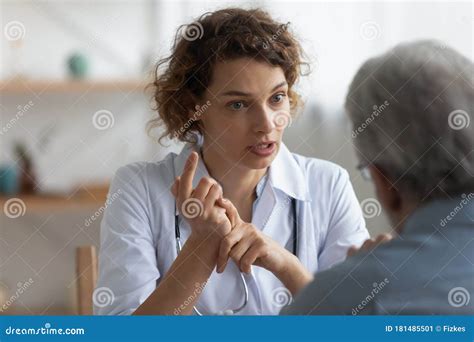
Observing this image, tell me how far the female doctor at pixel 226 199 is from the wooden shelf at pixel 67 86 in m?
1.01

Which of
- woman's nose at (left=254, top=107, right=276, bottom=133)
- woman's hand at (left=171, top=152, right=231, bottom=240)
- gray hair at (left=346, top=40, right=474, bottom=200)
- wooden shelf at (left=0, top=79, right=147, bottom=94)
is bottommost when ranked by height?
wooden shelf at (left=0, top=79, right=147, bottom=94)

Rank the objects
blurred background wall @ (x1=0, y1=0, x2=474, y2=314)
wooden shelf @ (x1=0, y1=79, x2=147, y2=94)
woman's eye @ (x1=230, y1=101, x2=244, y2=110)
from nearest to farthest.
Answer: woman's eye @ (x1=230, y1=101, x2=244, y2=110) < blurred background wall @ (x1=0, y1=0, x2=474, y2=314) < wooden shelf @ (x1=0, y1=79, x2=147, y2=94)

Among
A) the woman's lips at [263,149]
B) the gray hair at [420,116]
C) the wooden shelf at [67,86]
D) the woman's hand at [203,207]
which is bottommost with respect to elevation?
the wooden shelf at [67,86]

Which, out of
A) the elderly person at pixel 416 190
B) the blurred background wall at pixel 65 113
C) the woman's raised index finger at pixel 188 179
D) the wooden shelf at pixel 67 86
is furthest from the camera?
the wooden shelf at pixel 67 86

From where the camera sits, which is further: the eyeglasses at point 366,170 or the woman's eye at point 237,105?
the woman's eye at point 237,105

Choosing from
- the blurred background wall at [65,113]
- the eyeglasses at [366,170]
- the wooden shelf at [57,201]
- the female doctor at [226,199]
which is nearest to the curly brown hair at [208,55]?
the female doctor at [226,199]

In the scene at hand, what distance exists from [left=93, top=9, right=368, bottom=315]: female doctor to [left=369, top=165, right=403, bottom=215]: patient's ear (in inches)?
7.6

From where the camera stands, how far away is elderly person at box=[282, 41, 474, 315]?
2.35 feet

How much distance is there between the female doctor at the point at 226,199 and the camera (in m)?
0.95

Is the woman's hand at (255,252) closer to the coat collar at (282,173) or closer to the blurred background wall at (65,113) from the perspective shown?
the coat collar at (282,173)

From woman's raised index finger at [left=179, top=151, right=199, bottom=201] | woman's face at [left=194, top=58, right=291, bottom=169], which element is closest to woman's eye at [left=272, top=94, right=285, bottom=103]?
woman's face at [left=194, top=58, right=291, bottom=169]

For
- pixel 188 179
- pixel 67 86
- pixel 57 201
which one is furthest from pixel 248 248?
pixel 67 86

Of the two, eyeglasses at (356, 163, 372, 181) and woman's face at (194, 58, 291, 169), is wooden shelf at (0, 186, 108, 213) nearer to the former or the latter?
woman's face at (194, 58, 291, 169)

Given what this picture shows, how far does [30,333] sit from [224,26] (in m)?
0.53
